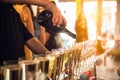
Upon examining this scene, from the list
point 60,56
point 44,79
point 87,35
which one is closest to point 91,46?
point 87,35

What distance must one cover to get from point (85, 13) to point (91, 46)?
10.5 inches

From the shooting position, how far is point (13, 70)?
1332mm

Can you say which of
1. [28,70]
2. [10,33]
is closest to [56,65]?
[28,70]

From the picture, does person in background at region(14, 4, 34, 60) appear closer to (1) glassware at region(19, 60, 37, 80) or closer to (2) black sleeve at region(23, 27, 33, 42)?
(2) black sleeve at region(23, 27, 33, 42)

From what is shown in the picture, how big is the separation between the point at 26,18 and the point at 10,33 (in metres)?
0.16

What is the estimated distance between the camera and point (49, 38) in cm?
179

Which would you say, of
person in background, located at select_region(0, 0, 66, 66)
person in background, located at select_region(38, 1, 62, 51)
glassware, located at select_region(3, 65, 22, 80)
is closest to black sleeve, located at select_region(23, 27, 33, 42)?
person in background, located at select_region(0, 0, 66, 66)

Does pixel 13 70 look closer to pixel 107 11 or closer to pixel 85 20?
pixel 85 20

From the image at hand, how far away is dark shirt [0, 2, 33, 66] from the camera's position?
4.98 ft

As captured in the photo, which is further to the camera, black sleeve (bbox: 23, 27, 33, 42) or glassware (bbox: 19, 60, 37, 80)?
black sleeve (bbox: 23, 27, 33, 42)

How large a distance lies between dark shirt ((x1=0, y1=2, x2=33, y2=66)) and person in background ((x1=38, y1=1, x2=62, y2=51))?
188mm

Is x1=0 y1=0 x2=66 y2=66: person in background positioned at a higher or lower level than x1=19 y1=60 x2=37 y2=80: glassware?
higher

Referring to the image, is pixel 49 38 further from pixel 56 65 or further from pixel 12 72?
pixel 12 72

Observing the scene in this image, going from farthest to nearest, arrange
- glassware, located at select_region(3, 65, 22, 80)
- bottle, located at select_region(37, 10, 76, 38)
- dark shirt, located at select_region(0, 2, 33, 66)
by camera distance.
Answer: bottle, located at select_region(37, 10, 76, 38) < dark shirt, located at select_region(0, 2, 33, 66) < glassware, located at select_region(3, 65, 22, 80)
